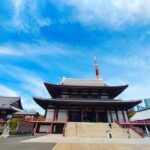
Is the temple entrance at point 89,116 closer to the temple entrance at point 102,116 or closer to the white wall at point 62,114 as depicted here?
the temple entrance at point 102,116

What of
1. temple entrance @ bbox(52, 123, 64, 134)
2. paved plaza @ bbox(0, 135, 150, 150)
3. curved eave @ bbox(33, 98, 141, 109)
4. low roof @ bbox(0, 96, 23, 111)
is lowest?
paved plaza @ bbox(0, 135, 150, 150)

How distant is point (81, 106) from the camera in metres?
29.0

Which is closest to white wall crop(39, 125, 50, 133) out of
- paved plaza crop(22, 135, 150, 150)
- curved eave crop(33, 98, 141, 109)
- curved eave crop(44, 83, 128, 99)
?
curved eave crop(33, 98, 141, 109)

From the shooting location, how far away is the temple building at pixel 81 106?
27.5 m

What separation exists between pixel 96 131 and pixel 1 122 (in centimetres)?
2041

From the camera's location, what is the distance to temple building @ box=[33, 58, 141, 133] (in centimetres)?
2750

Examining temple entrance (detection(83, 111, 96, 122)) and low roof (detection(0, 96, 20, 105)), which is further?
low roof (detection(0, 96, 20, 105))

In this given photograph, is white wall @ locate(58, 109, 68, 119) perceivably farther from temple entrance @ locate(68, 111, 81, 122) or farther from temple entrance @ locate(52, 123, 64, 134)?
temple entrance @ locate(52, 123, 64, 134)

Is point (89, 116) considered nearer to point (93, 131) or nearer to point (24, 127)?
point (93, 131)

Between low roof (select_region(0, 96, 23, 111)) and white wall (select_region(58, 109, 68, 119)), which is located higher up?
low roof (select_region(0, 96, 23, 111))

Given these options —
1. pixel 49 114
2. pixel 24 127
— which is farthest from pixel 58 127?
pixel 24 127

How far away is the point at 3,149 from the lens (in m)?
→ 8.98

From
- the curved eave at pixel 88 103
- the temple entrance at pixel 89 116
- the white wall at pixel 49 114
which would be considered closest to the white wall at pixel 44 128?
the white wall at pixel 49 114

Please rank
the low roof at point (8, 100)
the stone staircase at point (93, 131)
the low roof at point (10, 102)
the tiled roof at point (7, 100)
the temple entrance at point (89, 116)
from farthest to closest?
the low roof at point (8, 100) < the tiled roof at point (7, 100) < the low roof at point (10, 102) < the temple entrance at point (89, 116) < the stone staircase at point (93, 131)
